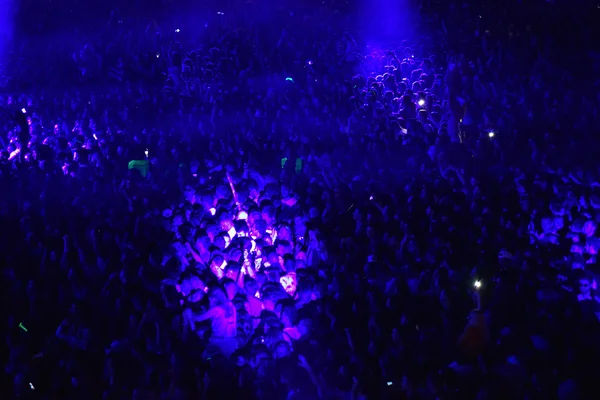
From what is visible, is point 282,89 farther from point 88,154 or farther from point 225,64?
point 88,154

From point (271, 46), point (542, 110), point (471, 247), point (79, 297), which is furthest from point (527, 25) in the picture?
point (79, 297)

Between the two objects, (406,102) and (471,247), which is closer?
(471,247)

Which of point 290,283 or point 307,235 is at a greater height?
point 307,235

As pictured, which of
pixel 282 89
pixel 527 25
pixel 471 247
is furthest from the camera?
pixel 527 25

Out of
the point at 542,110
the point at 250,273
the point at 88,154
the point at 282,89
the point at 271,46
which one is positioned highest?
the point at 271,46

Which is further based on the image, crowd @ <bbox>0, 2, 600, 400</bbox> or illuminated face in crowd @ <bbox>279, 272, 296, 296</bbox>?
illuminated face in crowd @ <bbox>279, 272, 296, 296</bbox>

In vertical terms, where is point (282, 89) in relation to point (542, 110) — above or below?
above

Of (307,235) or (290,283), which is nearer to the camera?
(290,283)

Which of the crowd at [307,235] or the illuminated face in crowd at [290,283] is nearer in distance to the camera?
the crowd at [307,235]
